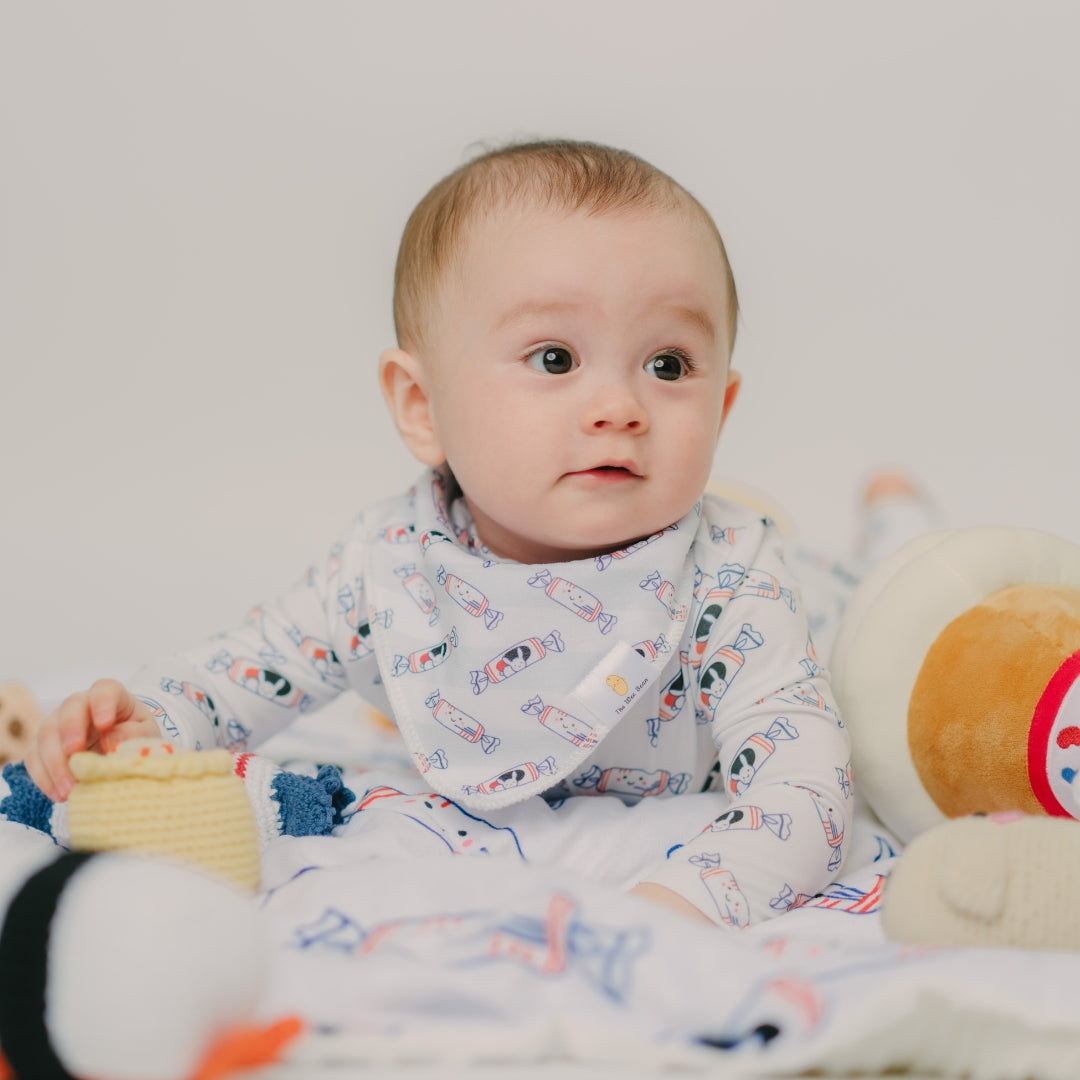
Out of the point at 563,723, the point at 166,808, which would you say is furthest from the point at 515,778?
the point at 166,808

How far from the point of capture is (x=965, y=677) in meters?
1.16

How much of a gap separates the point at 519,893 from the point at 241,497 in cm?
190

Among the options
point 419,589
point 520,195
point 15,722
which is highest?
point 520,195

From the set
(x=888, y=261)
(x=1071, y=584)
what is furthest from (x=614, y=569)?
(x=888, y=261)

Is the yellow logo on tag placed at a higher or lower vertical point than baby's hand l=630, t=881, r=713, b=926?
higher

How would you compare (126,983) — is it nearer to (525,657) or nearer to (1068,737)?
(525,657)

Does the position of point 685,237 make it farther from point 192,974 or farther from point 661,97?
point 661,97

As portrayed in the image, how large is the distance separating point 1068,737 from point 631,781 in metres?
0.44

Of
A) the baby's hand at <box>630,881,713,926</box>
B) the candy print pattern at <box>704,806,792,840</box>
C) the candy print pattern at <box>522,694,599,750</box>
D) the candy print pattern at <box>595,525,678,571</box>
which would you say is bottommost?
the baby's hand at <box>630,881,713,926</box>

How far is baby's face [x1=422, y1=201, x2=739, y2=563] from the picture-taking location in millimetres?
1168

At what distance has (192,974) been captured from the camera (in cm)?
67

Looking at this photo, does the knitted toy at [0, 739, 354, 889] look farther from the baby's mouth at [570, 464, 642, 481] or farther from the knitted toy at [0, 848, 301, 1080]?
the baby's mouth at [570, 464, 642, 481]

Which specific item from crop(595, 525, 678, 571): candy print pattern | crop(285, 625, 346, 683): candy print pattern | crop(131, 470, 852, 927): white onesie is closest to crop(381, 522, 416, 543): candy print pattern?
crop(131, 470, 852, 927): white onesie

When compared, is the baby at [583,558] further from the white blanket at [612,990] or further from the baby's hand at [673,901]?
the white blanket at [612,990]
